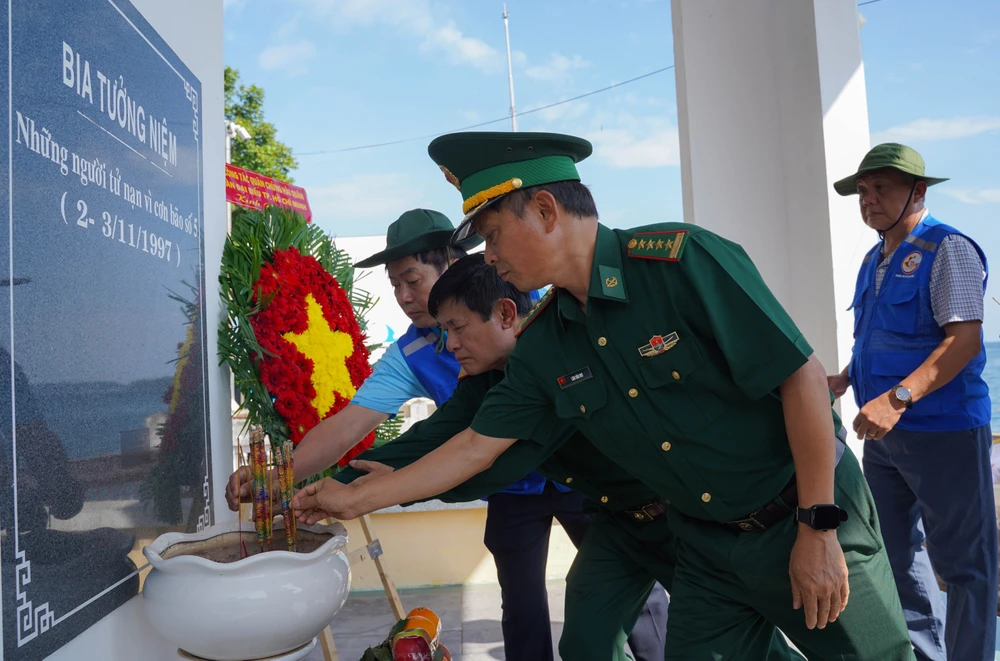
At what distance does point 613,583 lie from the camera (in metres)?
2.31

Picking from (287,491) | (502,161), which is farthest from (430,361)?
(502,161)

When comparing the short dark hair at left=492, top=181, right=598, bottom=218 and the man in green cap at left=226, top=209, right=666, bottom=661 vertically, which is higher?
the short dark hair at left=492, top=181, right=598, bottom=218

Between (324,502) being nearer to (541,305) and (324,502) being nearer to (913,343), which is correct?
(541,305)

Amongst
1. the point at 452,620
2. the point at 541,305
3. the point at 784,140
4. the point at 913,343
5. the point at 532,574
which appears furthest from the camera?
the point at 784,140

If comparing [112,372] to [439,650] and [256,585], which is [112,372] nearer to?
[256,585]

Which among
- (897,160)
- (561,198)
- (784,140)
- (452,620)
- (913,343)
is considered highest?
(784,140)

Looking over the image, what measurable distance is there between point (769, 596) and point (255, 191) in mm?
2501

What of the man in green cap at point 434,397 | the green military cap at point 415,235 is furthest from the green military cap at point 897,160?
the green military cap at point 415,235

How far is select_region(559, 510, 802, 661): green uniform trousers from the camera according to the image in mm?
2252

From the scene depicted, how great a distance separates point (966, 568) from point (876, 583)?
124 cm

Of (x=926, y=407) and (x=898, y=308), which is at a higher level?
(x=898, y=308)

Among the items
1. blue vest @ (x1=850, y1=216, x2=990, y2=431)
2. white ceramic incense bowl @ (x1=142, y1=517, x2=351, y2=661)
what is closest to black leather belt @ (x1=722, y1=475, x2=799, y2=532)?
white ceramic incense bowl @ (x1=142, y1=517, x2=351, y2=661)

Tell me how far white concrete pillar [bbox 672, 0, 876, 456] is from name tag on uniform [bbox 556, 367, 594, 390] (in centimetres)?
269

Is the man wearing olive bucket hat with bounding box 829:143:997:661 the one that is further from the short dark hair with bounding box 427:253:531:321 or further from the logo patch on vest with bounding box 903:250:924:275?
the short dark hair with bounding box 427:253:531:321
